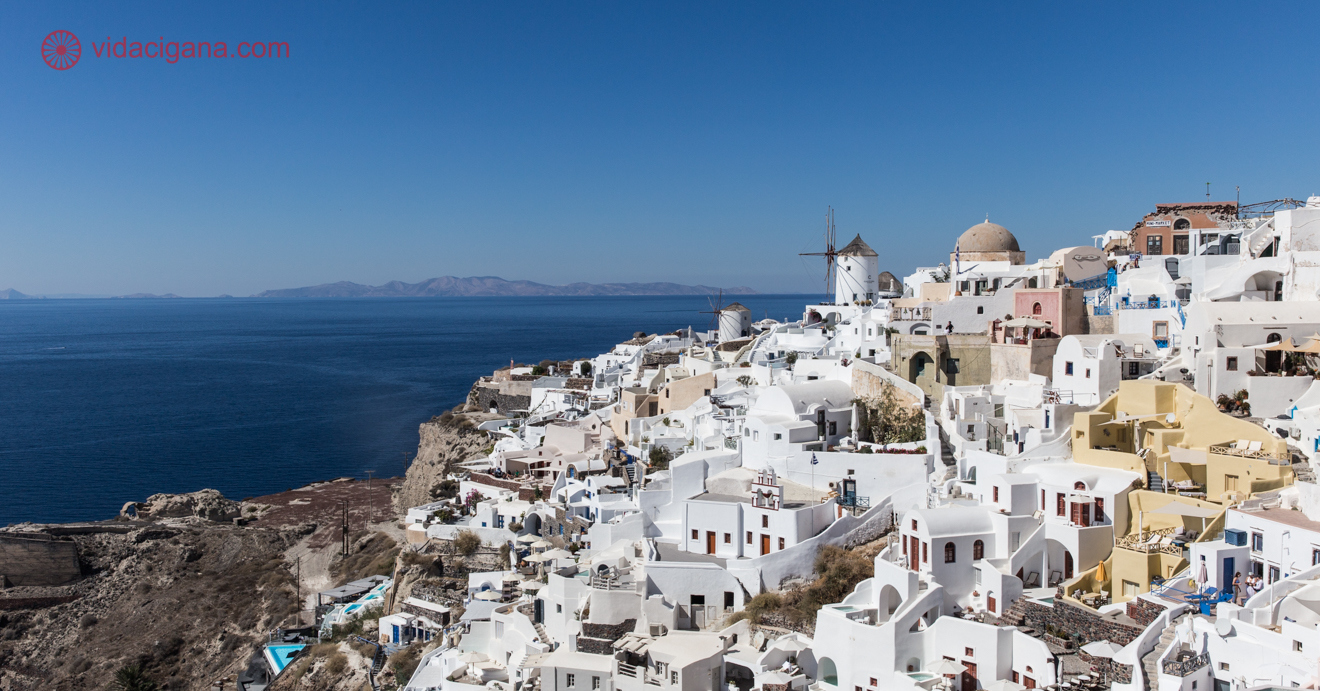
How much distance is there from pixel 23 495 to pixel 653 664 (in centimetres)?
4159

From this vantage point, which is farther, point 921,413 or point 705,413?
point 705,413

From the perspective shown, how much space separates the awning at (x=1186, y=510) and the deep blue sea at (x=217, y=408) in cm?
4196

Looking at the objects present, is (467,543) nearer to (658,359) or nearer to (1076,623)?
(1076,623)

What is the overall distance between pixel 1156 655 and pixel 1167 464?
204 inches

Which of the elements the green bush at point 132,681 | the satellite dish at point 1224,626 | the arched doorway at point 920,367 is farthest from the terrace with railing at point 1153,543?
the green bush at point 132,681

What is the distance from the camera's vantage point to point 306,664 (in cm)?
2328

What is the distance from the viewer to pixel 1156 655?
484 inches

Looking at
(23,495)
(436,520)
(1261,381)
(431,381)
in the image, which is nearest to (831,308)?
(436,520)

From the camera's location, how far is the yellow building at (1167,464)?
1473 cm

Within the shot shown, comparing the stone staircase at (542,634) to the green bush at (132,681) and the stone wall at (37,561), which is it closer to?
the green bush at (132,681)

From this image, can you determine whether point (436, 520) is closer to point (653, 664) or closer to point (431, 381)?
point (653, 664)

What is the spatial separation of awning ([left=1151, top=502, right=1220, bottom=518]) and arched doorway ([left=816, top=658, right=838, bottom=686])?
6.13 m

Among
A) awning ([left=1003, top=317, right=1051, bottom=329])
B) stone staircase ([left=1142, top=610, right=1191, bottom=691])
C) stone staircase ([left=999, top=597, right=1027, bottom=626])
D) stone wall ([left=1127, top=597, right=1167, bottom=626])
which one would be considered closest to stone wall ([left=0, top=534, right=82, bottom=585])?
stone staircase ([left=999, top=597, right=1027, bottom=626])

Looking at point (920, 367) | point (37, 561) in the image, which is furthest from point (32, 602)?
point (920, 367)
